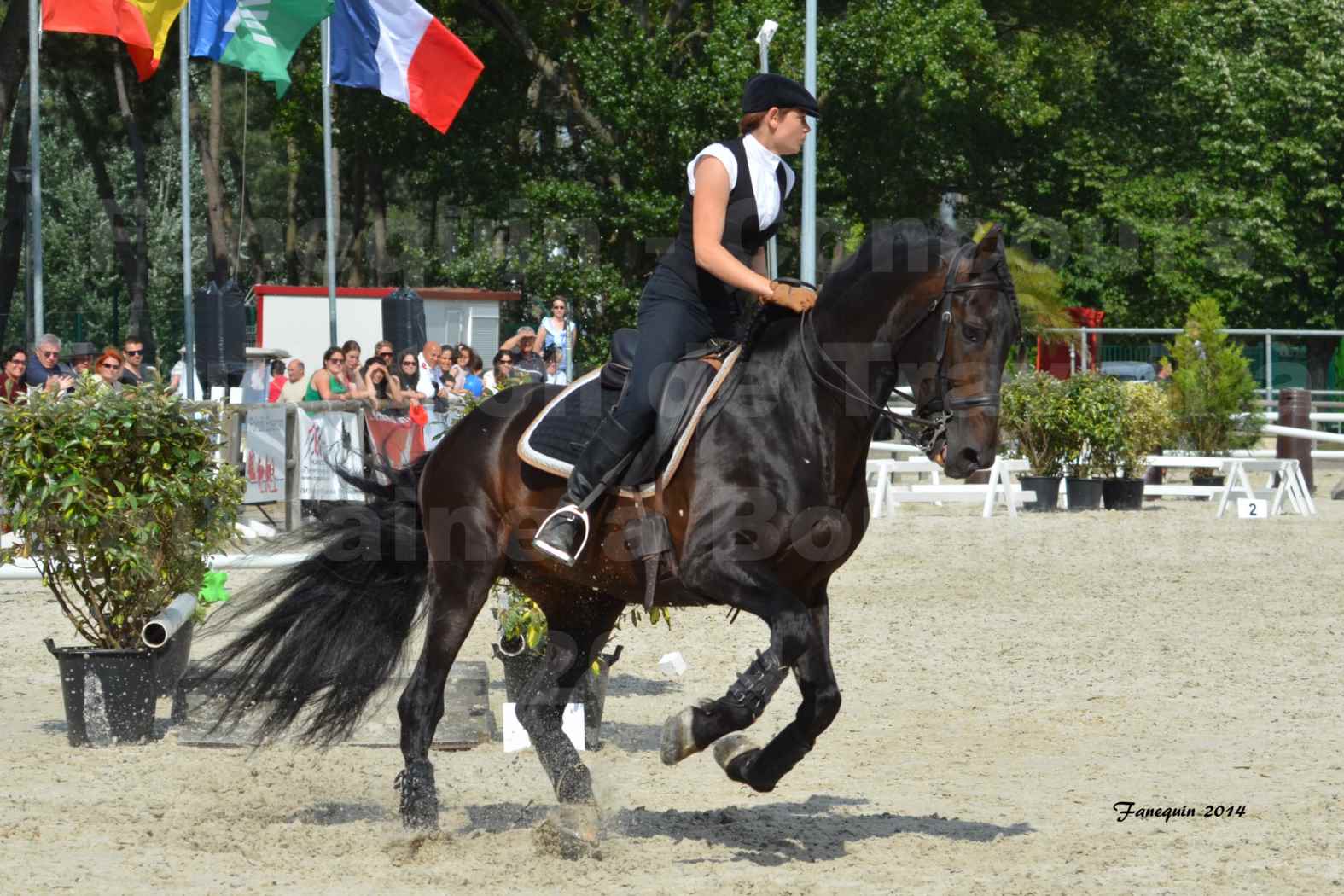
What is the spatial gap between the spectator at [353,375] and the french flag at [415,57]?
14.7 feet

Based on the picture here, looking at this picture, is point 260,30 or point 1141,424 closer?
point 1141,424

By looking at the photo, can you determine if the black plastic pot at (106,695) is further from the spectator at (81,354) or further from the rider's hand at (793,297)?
the spectator at (81,354)

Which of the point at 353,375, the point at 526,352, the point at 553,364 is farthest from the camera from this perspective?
the point at 553,364

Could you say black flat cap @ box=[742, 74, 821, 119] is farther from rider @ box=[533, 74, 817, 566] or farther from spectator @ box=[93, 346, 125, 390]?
spectator @ box=[93, 346, 125, 390]

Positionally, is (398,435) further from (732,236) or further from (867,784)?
(732,236)

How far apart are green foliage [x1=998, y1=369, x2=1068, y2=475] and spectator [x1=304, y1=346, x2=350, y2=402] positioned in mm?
7450

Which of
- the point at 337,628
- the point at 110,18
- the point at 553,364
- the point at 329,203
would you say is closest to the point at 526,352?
the point at 553,364

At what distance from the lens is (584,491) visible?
228 inches

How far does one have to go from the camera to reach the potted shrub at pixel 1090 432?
18781mm

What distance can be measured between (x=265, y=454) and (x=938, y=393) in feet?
33.8

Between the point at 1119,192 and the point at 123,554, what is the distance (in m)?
34.2

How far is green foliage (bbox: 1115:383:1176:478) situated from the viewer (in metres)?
19.2

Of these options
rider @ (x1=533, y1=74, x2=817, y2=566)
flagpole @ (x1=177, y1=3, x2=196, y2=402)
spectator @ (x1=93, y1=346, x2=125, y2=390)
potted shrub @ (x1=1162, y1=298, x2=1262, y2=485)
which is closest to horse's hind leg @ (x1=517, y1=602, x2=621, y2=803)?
rider @ (x1=533, y1=74, x2=817, y2=566)

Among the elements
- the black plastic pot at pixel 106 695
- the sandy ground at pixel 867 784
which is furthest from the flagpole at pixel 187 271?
the black plastic pot at pixel 106 695
